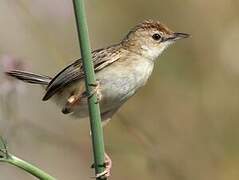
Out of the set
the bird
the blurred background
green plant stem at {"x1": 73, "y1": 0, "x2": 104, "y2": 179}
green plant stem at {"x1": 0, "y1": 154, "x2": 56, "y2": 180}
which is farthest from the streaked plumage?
green plant stem at {"x1": 0, "y1": 154, "x2": 56, "y2": 180}

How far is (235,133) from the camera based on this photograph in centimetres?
454

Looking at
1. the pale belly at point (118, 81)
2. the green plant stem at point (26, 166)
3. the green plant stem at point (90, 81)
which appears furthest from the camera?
the pale belly at point (118, 81)

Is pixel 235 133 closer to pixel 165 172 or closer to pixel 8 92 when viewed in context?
pixel 165 172

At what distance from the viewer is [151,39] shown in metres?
3.70

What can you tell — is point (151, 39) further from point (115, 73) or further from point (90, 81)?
point (90, 81)

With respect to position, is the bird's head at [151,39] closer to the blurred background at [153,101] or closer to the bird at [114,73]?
the bird at [114,73]

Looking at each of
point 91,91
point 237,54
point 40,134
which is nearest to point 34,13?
point 40,134

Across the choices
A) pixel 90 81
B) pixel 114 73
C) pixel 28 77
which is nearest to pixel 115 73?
pixel 114 73

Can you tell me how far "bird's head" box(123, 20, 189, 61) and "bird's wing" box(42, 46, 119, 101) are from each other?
0.18m

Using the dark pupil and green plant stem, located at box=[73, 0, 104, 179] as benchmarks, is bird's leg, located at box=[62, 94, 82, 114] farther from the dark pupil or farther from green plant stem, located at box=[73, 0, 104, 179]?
green plant stem, located at box=[73, 0, 104, 179]

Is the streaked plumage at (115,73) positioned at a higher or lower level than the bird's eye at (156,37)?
lower

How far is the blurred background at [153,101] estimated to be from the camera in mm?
4543

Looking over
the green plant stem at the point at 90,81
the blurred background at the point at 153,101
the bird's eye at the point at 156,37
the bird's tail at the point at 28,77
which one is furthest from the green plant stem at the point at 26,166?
the blurred background at the point at 153,101

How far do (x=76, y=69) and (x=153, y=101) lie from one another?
5.87 feet
